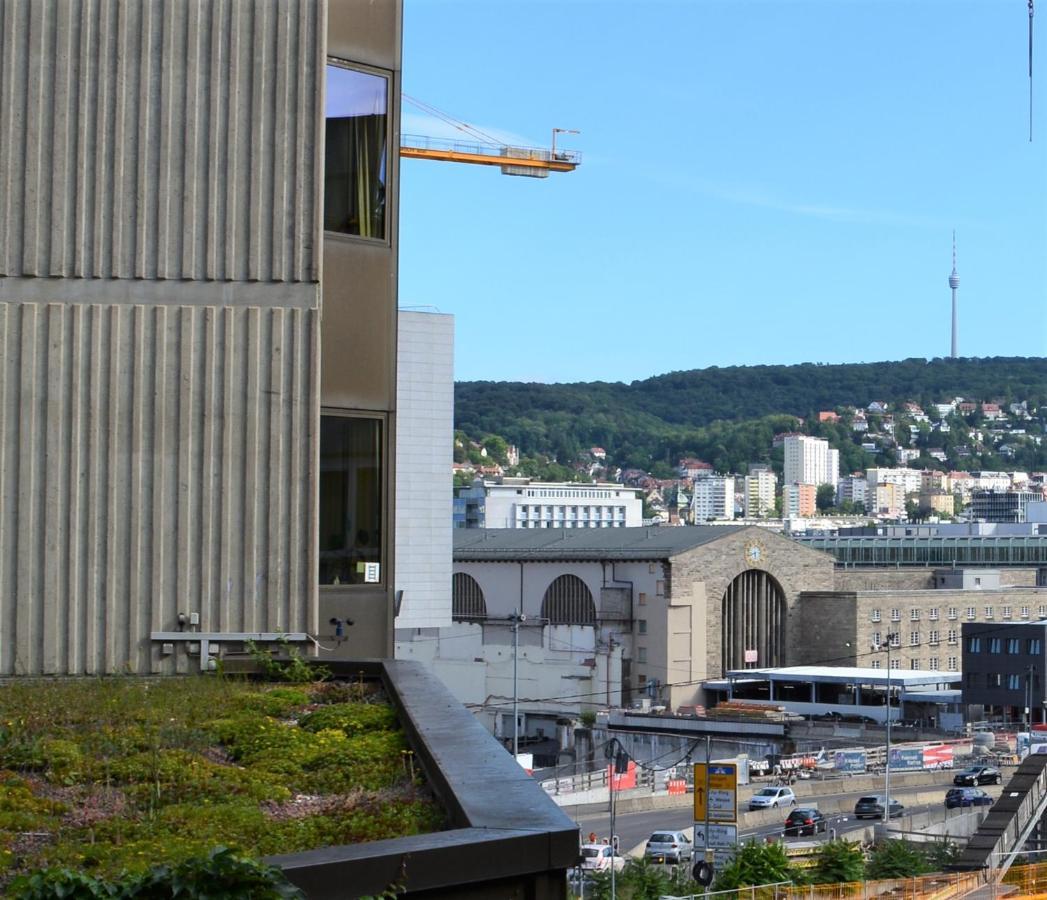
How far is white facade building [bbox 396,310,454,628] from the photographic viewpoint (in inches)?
1387

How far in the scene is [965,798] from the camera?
4403cm

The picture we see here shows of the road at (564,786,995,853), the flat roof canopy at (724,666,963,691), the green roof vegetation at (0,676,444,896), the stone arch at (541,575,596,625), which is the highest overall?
the green roof vegetation at (0,676,444,896)

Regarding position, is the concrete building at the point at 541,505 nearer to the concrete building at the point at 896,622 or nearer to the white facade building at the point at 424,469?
the concrete building at the point at 896,622

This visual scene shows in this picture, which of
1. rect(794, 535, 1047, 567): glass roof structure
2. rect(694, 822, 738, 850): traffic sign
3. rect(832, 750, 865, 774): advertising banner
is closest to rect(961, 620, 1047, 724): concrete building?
rect(832, 750, 865, 774): advertising banner

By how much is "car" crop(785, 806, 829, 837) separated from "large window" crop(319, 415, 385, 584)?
3469 cm

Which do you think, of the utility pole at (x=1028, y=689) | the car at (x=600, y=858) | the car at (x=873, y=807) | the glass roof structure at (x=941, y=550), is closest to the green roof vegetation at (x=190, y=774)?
the car at (x=600, y=858)

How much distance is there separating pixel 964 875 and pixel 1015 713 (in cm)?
3787

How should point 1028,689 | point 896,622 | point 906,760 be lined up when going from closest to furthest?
1. point 906,760
2. point 1028,689
3. point 896,622

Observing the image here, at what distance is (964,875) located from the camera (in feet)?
91.5

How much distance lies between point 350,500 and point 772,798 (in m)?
38.6

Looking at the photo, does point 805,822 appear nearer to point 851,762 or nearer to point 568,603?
point 851,762

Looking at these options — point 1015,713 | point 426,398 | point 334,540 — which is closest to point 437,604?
point 426,398

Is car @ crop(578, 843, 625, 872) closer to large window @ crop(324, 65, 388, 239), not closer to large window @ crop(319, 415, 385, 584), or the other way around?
large window @ crop(319, 415, 385, 584)

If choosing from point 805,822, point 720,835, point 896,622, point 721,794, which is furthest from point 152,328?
point 896,622
